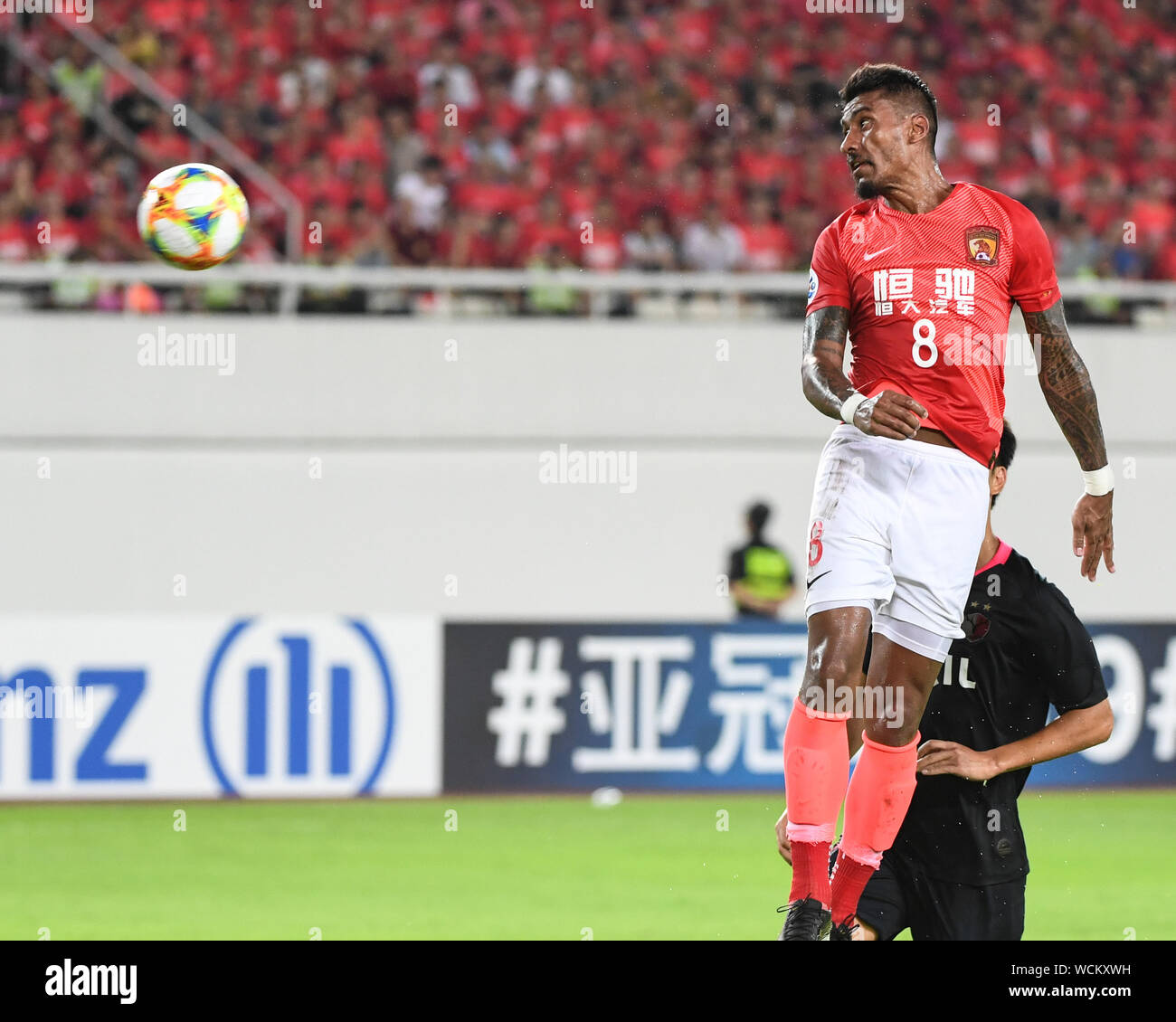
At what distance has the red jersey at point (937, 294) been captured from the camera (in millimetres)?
4801

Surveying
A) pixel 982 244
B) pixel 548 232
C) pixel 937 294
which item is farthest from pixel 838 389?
pixel 548 232

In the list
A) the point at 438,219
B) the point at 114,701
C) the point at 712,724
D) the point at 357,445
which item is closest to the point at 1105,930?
the point at 712,724

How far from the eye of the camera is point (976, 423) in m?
4.87

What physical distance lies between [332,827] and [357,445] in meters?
3.27

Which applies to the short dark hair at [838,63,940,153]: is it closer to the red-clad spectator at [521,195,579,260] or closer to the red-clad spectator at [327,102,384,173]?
the red-clad spectator at [521,195,579,260]

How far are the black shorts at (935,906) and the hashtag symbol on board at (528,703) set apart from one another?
610 cm

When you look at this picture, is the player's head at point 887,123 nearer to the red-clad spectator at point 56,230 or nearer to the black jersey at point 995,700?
the black jersey at point 995,700

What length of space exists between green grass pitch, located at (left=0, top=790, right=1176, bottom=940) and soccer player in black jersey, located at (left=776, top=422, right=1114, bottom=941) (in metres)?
1.99

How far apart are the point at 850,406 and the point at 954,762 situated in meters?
1.04

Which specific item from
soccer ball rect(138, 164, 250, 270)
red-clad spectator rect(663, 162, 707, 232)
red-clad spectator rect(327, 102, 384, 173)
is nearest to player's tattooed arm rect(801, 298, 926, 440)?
soccer ball rect(138, 164, 250, 270)

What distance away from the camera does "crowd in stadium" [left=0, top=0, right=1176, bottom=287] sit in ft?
43.6

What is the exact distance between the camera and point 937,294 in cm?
478

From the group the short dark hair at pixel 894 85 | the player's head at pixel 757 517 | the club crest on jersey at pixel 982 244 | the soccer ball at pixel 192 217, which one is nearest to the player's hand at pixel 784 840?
the club crest on jersey at pixel 982 244
